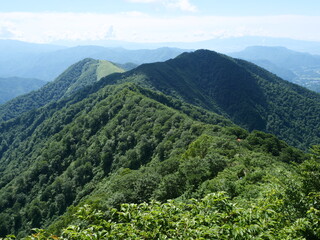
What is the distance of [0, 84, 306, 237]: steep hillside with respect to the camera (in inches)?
1511

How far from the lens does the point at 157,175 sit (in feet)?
142

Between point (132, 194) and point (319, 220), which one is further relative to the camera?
point (132, 194)

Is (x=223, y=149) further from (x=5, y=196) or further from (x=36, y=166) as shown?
(x=5, y=196)

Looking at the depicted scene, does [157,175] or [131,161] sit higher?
[157,175]

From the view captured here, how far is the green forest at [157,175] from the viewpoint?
9.07 m

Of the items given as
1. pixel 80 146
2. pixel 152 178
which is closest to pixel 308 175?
pixel 152 178

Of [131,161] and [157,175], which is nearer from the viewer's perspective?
[157,175]

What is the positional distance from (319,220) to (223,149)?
38974 mm

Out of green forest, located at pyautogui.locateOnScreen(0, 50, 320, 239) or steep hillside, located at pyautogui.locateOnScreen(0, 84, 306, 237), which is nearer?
green forest, located at pyautogui.locateOnScreen(0, 50, 320, 239)

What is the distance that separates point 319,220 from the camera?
961 cm

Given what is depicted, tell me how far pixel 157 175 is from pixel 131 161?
1267 inches

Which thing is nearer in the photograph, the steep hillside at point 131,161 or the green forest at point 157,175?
the green forest at point 157,175

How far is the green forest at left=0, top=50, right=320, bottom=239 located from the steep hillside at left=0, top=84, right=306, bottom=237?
27cm

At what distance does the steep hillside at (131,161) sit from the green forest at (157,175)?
27cm
